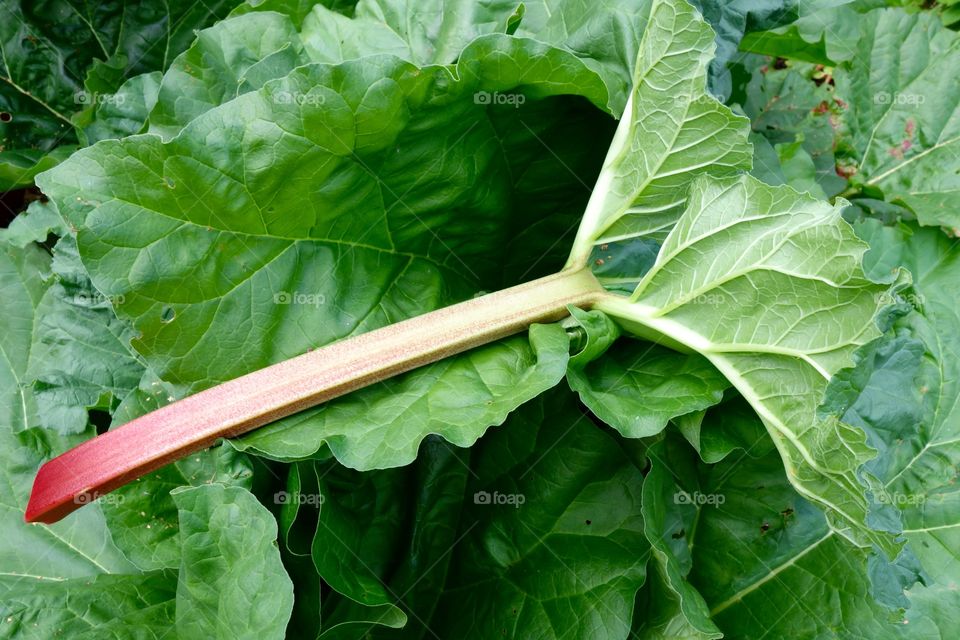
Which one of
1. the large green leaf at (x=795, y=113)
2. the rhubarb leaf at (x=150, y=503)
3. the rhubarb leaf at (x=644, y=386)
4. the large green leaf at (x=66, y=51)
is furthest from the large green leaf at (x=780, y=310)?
the large green leaf at (x=66, y=51)

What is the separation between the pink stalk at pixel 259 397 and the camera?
1.46 metres

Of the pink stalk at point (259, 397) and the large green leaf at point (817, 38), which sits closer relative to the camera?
the pink stalk at point (259, 397)

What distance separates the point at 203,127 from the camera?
141 cm

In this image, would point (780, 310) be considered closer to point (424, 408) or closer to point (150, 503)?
point (424, 408)

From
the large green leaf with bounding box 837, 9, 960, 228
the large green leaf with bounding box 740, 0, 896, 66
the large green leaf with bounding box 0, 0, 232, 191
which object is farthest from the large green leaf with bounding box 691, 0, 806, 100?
the large green leaf with bounding box 0, 0, 232, 191

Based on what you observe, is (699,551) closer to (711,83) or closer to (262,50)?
(711,83)

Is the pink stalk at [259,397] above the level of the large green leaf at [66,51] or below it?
below

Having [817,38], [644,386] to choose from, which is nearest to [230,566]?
[644,386]

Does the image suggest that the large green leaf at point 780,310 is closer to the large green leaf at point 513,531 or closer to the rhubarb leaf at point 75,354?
the large green leaf at point 513,531

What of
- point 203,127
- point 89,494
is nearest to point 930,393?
point 203,127

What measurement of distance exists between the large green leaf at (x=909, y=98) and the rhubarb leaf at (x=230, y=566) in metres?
1.88

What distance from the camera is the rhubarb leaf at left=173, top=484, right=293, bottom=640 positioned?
1.31 meters

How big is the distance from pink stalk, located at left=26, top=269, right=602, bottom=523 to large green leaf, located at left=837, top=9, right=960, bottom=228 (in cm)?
138

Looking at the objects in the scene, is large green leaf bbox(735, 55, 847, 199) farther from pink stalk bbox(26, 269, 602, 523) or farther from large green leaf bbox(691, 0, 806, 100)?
pink stalk bbox(26, 269, 602, 523)
